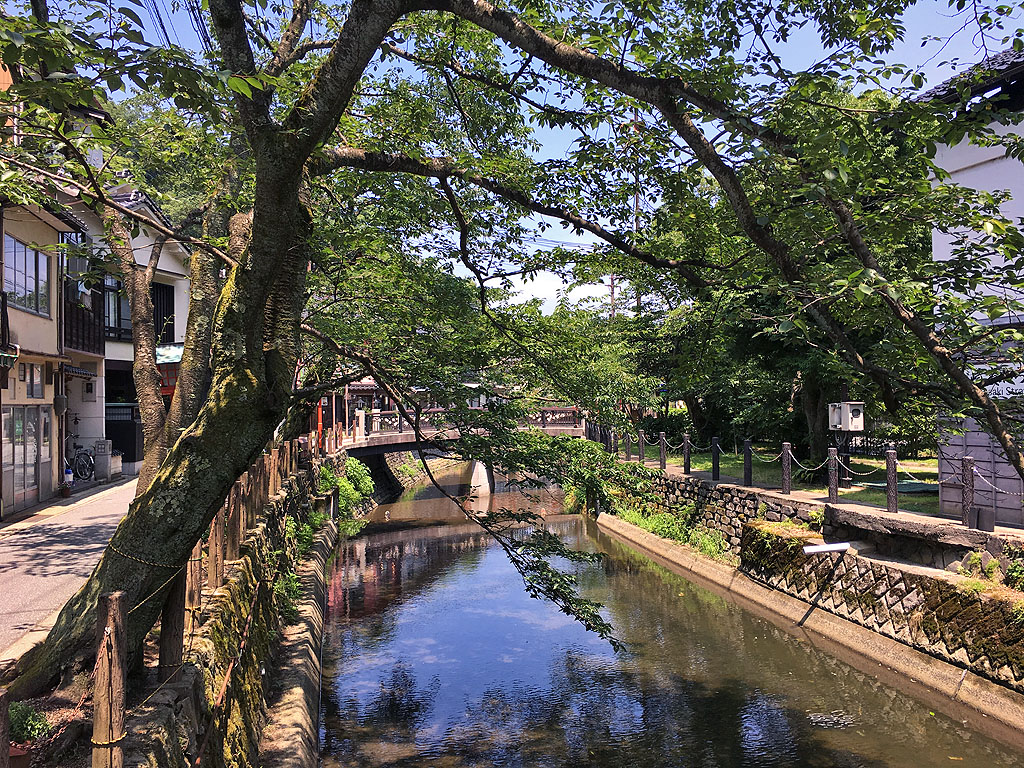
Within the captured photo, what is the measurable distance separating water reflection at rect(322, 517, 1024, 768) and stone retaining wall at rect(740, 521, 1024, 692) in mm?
964

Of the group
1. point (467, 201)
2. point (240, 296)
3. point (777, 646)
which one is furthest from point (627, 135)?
point (777, 646)

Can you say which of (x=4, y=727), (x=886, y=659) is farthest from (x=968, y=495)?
(x=4, y=727)

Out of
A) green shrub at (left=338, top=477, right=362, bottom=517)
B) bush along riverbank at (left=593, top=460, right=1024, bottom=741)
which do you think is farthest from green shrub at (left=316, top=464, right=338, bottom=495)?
bush along riverbank at (left=593, top=460, right=1024, bottom=741)

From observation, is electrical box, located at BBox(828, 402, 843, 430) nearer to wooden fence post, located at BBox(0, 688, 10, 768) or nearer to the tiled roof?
the tiled roof

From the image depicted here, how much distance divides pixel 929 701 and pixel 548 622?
6862mm

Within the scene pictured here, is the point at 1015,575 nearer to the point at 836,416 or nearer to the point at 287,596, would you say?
the point at 836,416

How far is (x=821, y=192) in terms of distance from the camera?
3.64m

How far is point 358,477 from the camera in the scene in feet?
92.4

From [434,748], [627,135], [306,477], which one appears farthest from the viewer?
[306,477]

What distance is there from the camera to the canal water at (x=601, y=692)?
910cm

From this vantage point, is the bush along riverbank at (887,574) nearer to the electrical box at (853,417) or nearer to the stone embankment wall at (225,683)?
the electrical box at (853,417)

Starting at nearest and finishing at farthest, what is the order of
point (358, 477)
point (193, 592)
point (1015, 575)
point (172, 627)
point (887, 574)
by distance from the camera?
1. point (172, 627)
2. point (193, 592)
3. point (1015, 575)
4. point (887, 574)
5. point (358, 477)

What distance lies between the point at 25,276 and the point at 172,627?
1393 cm

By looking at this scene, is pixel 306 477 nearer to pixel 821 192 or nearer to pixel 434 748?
pixel 434 748
